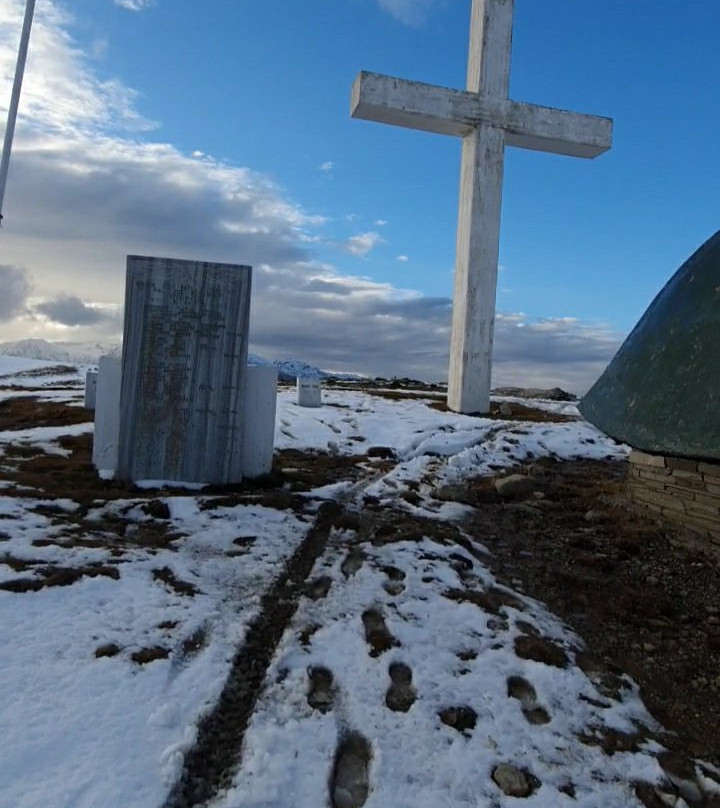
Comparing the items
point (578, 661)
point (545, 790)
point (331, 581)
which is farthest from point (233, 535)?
point (545, 790)

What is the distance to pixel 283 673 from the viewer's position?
3.72m

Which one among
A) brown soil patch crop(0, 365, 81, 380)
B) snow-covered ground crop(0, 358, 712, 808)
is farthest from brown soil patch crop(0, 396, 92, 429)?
brown soil patch crop(0, 365, 81, 380)

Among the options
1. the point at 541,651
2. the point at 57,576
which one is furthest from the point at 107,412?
the point at 541,651

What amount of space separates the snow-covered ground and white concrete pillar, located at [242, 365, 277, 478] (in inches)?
69.1

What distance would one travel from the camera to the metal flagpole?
9.55m

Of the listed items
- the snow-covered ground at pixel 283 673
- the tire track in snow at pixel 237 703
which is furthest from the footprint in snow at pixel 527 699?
the tire track in snow at pixel 237 703

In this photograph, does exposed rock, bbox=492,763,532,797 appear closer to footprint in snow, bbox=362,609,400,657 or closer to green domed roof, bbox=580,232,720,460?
footprint in snow, bbox=362,609,400,657

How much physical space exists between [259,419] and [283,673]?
4.70 metres

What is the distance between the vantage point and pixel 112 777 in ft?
9.09

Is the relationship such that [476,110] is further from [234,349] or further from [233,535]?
[233,535]

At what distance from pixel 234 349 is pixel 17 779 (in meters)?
5.45

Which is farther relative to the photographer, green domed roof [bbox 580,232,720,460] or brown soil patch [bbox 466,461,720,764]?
brown soil patch [bbox 466,461,720,764]

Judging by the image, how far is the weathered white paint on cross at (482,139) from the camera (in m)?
14.9

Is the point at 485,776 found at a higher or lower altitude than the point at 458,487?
lower
